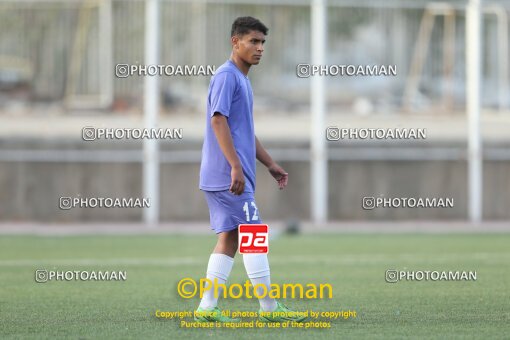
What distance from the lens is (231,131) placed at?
318 inches

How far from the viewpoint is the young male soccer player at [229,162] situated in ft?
26.0

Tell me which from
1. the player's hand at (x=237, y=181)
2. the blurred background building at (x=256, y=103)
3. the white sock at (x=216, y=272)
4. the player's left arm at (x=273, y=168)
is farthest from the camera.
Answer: the blurred background building at (x=256, y=103)

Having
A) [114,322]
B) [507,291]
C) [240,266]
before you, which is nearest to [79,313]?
[114,322]

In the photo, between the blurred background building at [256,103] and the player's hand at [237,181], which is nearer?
the player's hand at [237,181]

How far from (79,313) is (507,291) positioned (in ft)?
12.3

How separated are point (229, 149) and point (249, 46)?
78cm

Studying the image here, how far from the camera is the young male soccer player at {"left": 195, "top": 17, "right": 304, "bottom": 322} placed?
26.0 feet

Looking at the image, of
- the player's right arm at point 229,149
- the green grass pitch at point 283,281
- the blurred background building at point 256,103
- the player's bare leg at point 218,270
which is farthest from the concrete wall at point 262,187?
the player's right arm at point 229,149

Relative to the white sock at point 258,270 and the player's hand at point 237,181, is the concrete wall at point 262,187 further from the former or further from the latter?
the player's hand at point 237,181

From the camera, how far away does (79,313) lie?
8820 mm

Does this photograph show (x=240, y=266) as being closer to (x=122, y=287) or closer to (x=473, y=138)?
(x=122, y=287)

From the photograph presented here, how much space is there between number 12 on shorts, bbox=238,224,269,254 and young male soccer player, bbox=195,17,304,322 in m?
0.05

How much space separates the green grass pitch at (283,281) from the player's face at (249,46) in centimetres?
188

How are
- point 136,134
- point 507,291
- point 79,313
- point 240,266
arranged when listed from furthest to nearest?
point 136,134 → point 240,266 → point 507,291 → point 79,313
